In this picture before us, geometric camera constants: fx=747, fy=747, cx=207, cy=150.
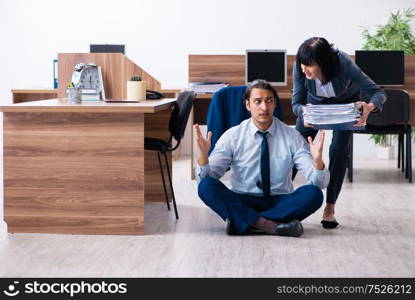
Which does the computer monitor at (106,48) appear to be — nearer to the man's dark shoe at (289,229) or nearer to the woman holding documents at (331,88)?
the woman holding documents at (331,88)

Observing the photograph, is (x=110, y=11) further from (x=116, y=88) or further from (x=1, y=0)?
(x=116, y=88)

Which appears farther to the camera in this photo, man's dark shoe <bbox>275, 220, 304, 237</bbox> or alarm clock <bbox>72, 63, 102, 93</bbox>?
alarm clock <bbox>72, 63, 102, 93</bbox>

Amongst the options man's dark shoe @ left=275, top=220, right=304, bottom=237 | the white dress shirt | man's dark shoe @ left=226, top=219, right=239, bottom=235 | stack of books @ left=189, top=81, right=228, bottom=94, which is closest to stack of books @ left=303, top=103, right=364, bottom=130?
the white dress shirt

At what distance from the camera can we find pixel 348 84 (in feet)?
12.1

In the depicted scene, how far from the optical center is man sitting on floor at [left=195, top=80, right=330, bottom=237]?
3479 mm

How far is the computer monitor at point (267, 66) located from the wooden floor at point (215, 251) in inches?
73.7

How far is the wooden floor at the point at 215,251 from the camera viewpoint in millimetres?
2842

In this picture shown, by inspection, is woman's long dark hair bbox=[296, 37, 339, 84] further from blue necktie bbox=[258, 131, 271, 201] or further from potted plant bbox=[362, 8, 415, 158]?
potted plant bbox=[362, 8, 415, 158]

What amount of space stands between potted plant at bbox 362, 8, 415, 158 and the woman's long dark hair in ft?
11.4

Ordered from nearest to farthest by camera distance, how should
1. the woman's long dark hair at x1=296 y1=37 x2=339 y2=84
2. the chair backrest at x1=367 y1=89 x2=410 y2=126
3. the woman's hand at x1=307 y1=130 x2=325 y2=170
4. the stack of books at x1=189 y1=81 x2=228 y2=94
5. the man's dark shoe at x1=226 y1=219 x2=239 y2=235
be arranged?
the woman's hand at x1=307 y1=130 x2=325 y2=170, the woman's long dark hair at x1=296 y1=37 x2=339 y2=84, the man's dark shoe at x1=226 y1=219 x2=239 y2=235, the chair backrest at x1=367 y1=89 x2=410 y2=126, the stack of books at x1=189 y1=81 x2=228 y2=94

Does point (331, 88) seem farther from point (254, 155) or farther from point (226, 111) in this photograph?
point (226, 111)

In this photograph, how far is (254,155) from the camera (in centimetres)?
359

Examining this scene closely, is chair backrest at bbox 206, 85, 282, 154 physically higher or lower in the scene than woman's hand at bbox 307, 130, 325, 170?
higher

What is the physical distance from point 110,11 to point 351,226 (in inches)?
183
